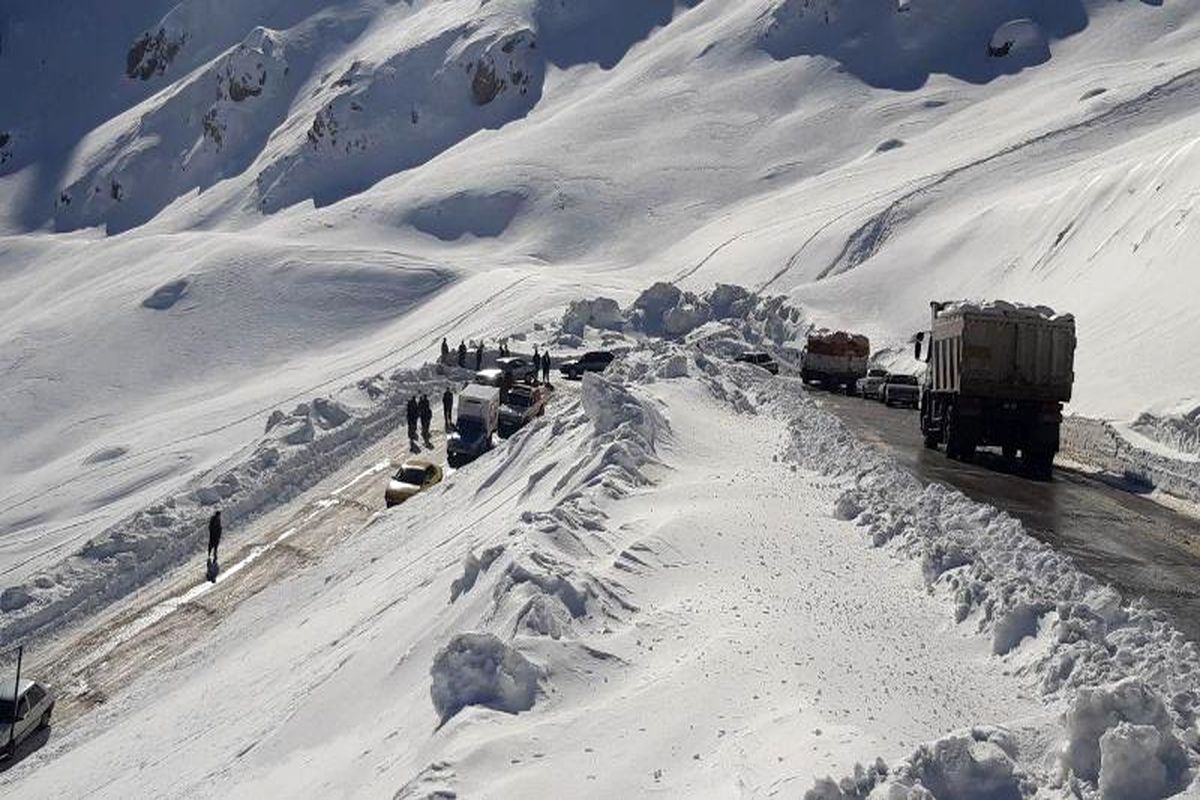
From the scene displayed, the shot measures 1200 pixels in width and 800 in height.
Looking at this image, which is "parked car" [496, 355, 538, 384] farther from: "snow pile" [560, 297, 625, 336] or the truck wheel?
the truck wheel

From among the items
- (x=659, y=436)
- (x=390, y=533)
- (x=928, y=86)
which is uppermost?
(x=928, y=86)

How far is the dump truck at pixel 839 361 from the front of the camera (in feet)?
150

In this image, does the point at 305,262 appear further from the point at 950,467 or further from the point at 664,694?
the point at 664,694

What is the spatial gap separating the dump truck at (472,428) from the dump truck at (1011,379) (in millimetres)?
12234

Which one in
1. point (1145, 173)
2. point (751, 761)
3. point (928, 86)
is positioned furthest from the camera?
point (928, 86)

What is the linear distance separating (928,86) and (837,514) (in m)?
85.6

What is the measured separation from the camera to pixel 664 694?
33.7 ft

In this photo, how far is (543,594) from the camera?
12.2 m

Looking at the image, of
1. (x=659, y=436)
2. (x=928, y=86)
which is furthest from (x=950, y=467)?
(x=928, y=86)

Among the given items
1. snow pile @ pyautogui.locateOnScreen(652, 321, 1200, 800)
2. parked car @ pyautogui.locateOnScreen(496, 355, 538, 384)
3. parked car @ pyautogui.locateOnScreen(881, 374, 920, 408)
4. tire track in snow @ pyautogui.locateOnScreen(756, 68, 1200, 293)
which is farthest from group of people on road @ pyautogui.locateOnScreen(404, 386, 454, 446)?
tire track in snow @ pyautogui.locateOnScreen(756, 68, 1200, 293)

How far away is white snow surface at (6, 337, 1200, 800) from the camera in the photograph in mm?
8734

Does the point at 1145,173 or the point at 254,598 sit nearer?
the point at 254,598

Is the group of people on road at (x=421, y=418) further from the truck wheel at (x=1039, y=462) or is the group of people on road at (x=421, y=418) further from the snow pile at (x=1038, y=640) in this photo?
the snow pile at (x=1038, y=640)

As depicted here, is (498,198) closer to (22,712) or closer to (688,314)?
(688,314)
